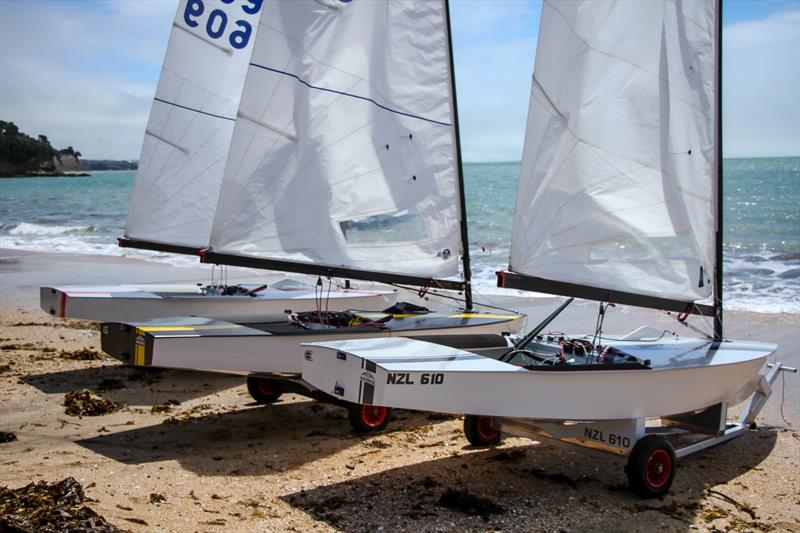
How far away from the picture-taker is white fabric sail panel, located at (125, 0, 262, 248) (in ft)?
34.3

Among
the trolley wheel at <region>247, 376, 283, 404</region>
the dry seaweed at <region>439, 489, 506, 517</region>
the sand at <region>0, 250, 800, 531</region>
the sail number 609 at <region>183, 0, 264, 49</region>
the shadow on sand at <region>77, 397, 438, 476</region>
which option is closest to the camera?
the sand at <region>0, 250, 800, 531</region>

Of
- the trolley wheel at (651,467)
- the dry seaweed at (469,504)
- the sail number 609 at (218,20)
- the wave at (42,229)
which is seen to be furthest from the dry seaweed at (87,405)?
the wave at (42,229)

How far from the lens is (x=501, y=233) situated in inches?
1095

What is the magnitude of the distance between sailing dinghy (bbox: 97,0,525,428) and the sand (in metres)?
1.37

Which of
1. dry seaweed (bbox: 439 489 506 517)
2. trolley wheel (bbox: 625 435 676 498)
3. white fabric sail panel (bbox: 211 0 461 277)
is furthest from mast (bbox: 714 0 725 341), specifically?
dry seaweed (bbox: 439 489 506 517)

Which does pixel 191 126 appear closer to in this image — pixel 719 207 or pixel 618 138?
pixel 618 138

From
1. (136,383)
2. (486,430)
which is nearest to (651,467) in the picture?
(486,430)

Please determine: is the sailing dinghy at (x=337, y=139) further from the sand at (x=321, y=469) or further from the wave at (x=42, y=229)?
the wave at (x=42, y=229)

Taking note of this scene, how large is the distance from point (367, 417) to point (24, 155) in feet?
317

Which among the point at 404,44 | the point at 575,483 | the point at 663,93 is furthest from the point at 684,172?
the point at 404,44

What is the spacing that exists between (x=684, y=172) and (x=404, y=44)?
293 cm

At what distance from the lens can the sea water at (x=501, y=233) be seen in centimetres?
1538

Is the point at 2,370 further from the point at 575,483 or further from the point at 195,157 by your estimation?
the point at 575,483

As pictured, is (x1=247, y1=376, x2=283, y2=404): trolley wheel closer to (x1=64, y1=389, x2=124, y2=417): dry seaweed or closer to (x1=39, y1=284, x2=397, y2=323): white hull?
(x1=39, y1=284, x2=397, y2=323): white hull
